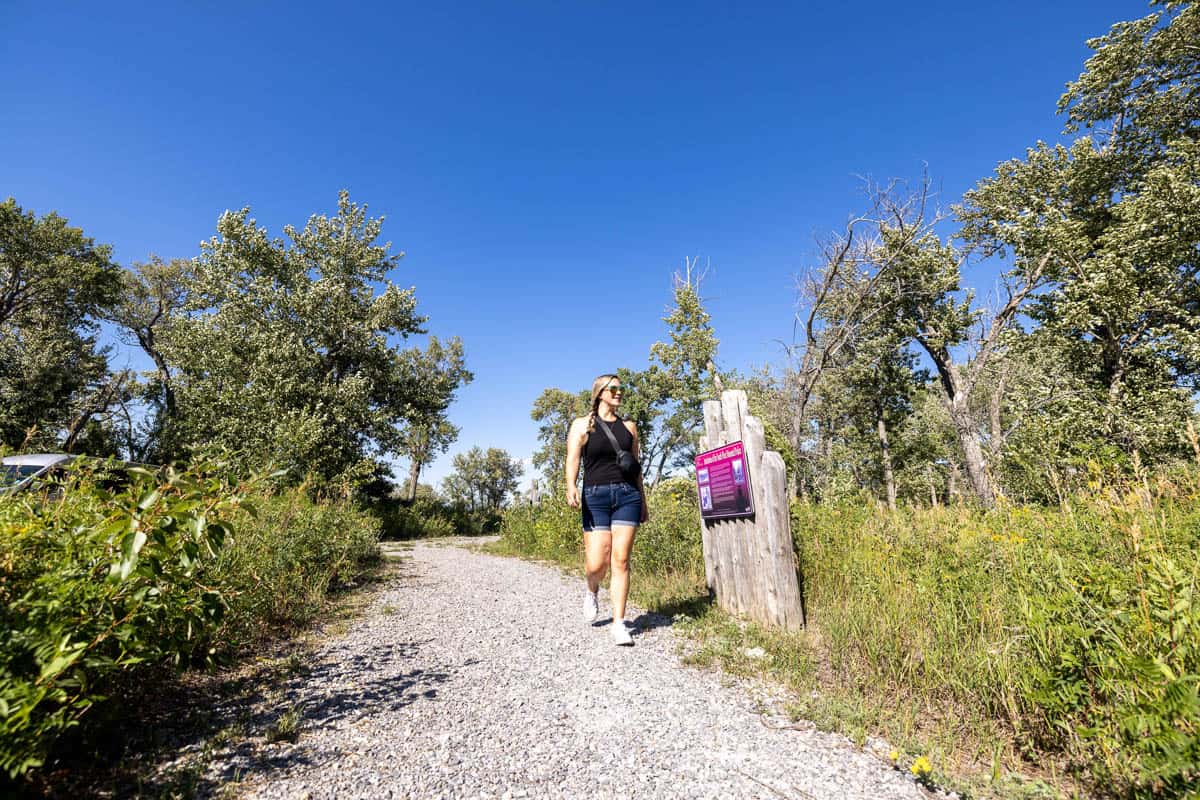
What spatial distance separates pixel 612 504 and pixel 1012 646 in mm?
2621

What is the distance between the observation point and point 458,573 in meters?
7.89

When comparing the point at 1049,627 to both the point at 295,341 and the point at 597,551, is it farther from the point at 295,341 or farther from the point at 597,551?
the point at 295,341

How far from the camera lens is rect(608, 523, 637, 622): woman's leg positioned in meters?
4.03

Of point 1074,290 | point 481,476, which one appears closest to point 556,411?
point 481,476

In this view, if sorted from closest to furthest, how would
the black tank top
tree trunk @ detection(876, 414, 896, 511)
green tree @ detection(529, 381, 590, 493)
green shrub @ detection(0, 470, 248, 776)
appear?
green shrub @ detection(0, 470, 248, 776)
the black tank top
tree trunk @ detection(876, 414, 896, 511)
green tree @ detection(529, 381, 590, 493)

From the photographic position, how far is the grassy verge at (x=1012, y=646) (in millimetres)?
1848

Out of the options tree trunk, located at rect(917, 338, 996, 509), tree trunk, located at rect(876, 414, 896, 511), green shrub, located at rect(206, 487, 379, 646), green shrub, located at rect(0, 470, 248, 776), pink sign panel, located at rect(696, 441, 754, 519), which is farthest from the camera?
tree trunk, located at rect(876, 414, 896, 511)

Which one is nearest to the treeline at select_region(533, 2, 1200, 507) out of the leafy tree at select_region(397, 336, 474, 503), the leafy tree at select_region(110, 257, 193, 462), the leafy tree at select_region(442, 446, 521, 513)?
the leafy tree at select_region(397, 336, 474, 503)

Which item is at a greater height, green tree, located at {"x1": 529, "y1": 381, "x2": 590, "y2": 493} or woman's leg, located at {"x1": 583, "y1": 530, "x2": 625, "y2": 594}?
green tree, located at {"x1": 529, "y1": 381, "x2": 590, "y2": 493}

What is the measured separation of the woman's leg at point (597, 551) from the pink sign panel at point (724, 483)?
4.13 ft

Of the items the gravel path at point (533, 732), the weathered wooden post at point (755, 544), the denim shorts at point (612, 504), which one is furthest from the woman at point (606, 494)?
the weathered wooden post at point (755, 544)

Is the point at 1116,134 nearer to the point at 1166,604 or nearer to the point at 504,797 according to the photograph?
the point at 1166,604

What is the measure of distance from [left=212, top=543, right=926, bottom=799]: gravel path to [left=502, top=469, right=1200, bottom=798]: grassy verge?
0.38 metres

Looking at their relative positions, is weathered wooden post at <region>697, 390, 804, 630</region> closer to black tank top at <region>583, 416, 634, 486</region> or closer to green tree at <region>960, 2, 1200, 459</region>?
black tank top at <region>583, 416, 634, 486</region>
